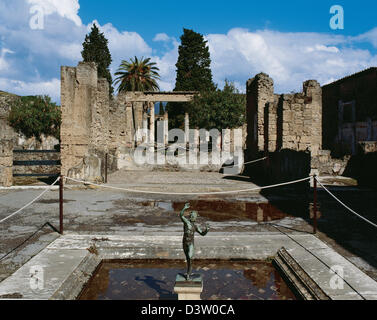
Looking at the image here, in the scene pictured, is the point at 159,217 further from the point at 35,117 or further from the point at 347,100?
the point at 347,100

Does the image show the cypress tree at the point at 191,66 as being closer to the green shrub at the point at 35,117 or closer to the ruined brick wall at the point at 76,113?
the green shrub at the point at 35,117

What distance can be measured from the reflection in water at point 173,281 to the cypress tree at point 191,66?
3353 centimetres

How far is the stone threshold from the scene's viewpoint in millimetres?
3846

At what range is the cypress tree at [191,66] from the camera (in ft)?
126

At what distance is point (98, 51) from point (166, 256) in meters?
34.1

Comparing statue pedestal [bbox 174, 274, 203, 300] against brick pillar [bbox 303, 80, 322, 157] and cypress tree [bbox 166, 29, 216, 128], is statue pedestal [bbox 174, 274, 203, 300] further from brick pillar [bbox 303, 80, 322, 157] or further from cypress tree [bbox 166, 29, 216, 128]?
cypress tree [bbox 166, 29, 216, 128]

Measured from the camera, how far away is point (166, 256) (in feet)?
17.3

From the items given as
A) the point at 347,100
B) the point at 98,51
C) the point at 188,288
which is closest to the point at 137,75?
the point at 98,51

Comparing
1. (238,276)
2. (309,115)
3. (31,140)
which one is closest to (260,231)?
(238,276)

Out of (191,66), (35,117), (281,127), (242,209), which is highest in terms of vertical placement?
(191,66)

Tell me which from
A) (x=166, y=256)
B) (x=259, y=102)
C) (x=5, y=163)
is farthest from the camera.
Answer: (x=259, y=102)

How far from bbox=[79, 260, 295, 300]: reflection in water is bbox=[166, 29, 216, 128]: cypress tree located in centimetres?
3353

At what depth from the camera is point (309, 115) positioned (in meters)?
13.6

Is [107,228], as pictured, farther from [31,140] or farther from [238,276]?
[31,140]
